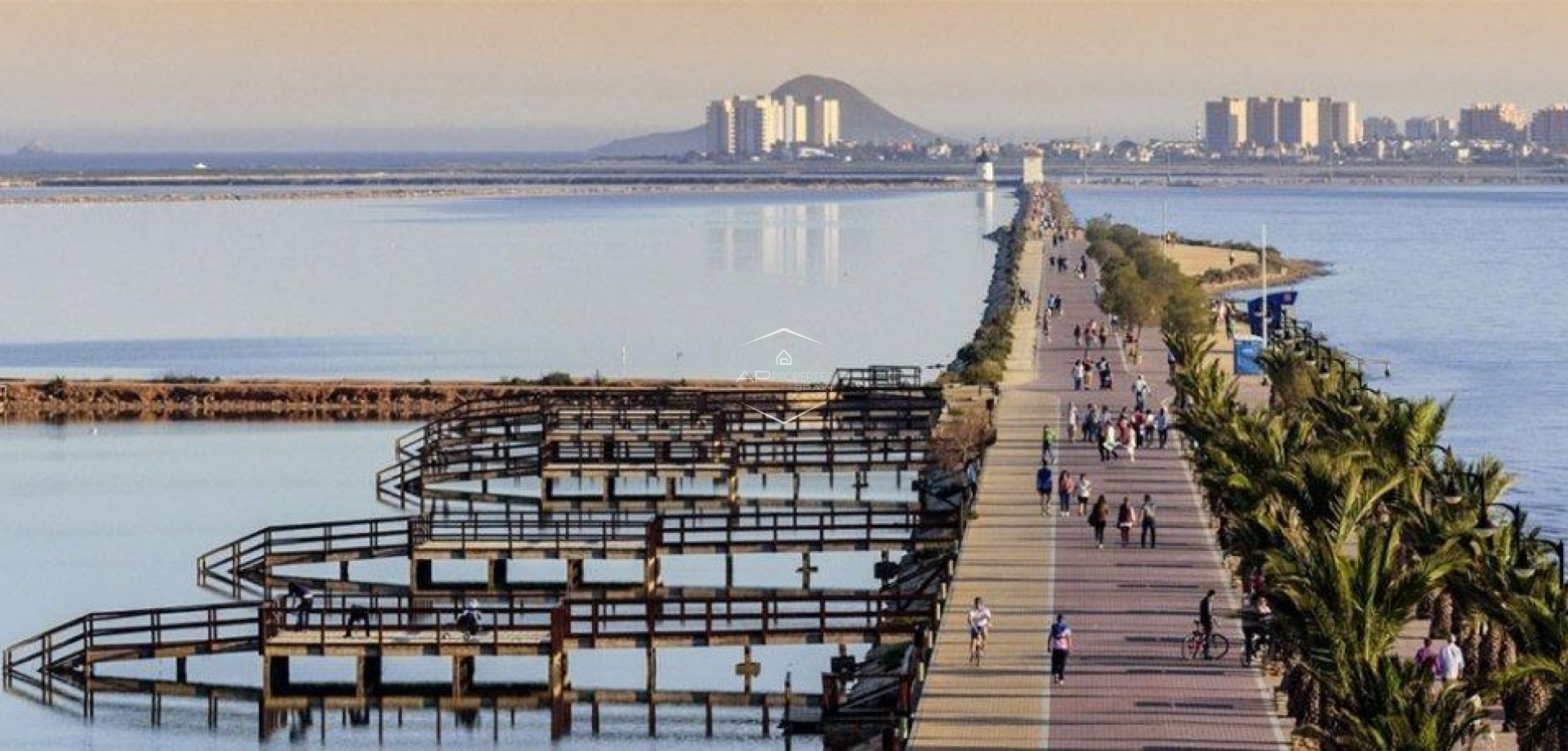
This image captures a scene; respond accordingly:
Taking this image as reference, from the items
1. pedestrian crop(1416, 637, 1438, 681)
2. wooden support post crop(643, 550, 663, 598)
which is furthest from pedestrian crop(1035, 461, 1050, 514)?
pedestrian crop(1416, 637, 1438, 681)

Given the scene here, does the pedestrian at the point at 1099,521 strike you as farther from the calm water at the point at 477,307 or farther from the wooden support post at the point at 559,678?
the calm water at the point at 477,307

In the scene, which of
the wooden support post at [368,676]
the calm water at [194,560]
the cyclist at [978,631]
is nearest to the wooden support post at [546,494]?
the calm water at [194,560]

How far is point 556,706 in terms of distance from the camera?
36844mm

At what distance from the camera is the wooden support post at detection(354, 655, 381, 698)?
37719 mm

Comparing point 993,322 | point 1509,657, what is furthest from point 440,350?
point 1509,657

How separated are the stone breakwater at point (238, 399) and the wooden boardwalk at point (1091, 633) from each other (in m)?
24.5

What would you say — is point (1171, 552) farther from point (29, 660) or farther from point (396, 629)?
point (29, 660)

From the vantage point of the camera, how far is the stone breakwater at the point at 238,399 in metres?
75.0

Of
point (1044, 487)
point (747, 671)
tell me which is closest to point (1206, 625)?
point (747, 671)

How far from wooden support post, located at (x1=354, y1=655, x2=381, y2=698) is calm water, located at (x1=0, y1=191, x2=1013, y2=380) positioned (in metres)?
49.4

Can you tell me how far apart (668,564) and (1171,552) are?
35.7ft

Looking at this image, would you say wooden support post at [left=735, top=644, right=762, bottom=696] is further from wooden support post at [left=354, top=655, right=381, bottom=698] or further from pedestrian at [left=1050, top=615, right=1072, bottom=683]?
pedestrian at [left=1050, top=615, right=1072, bottom=683]

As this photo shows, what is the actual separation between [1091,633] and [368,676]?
9.22m

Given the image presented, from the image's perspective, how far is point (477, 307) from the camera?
12625cm
